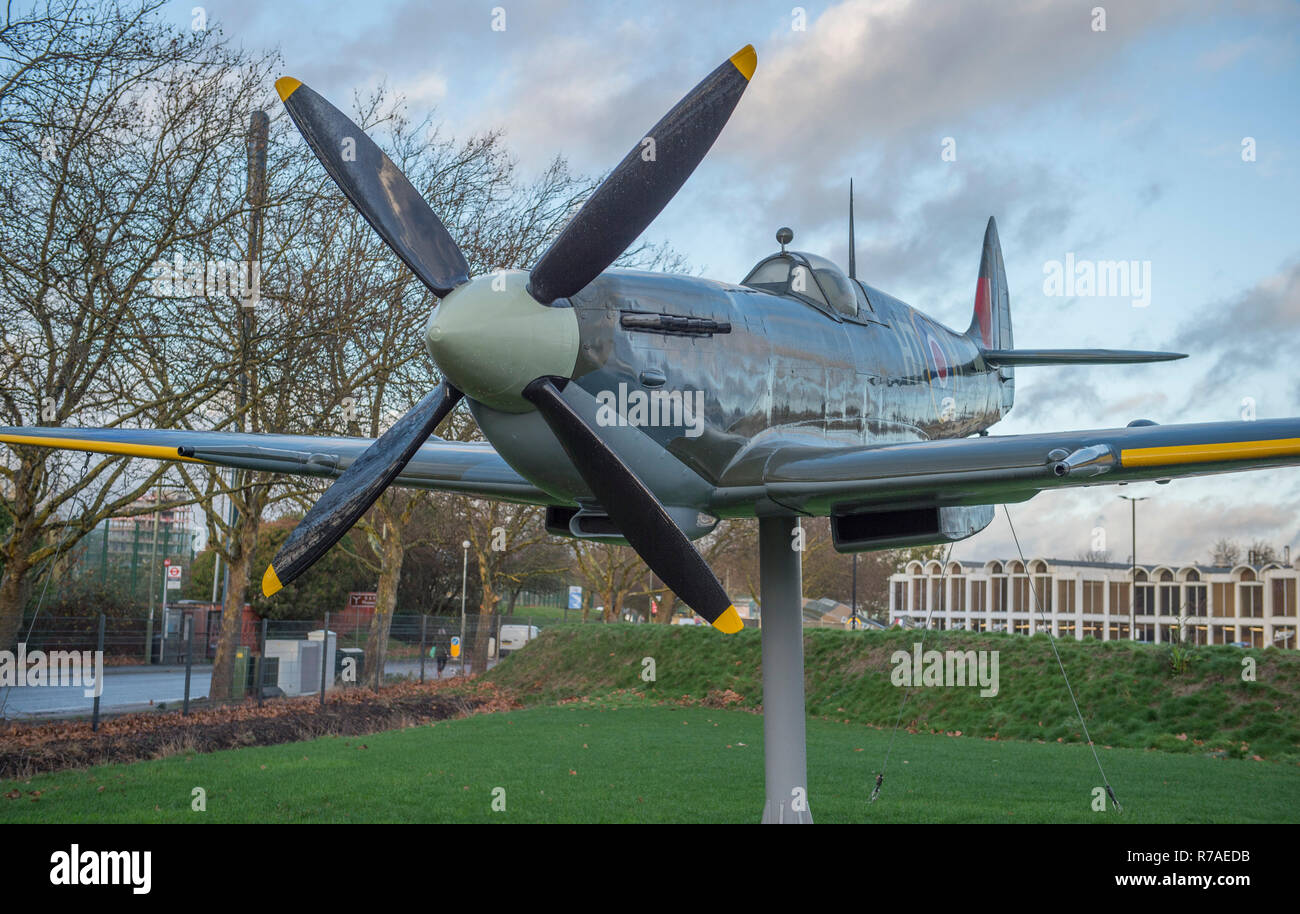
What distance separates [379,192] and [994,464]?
4503 millimetres

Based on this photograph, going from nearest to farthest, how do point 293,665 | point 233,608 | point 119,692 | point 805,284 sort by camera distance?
1. point 805,284
2. point 233,608
3. point 293,665
4. point 119,692

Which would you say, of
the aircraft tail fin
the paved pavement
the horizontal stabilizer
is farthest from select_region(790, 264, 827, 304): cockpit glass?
the paved pavement

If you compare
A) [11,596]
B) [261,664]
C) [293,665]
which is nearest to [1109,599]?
[293,665]

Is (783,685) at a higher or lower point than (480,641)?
higher

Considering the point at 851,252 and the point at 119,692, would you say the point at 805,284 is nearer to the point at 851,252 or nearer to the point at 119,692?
the point at 851,252

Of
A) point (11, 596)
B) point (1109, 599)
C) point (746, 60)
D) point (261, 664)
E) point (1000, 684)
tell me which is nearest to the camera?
point (746, 60)

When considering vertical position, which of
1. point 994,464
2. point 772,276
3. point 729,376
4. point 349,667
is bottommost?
point 349,667

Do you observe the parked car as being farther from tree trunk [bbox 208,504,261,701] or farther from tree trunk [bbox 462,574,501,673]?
tree trunk [bbox 208,504,261,701]

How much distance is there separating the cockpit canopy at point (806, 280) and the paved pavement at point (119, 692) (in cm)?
1543

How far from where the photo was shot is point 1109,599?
78.1 metres

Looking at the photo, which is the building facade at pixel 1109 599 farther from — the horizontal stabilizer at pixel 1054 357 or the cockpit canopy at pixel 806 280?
the cockpit canopy at pixel 806 280

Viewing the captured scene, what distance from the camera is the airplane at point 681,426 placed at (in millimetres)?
5965

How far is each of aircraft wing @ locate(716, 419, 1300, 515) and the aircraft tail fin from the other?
6.76 metres

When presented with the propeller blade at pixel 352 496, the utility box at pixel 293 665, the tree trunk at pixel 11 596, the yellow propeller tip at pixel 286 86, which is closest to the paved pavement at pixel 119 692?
the tree trunk at pixel 11 596
